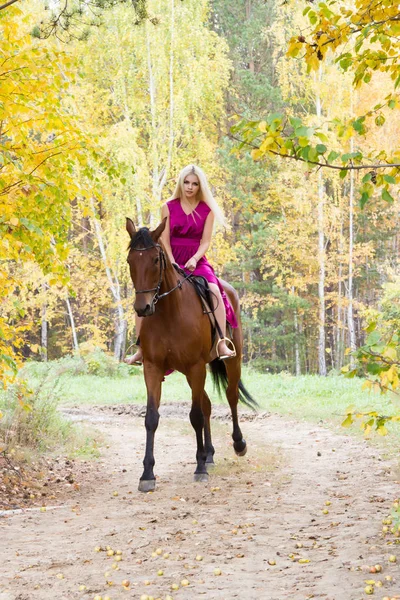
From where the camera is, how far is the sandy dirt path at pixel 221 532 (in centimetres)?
370

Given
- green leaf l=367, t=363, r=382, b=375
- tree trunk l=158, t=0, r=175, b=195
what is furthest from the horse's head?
tree trunk l=158, t=0, r=175, b=195

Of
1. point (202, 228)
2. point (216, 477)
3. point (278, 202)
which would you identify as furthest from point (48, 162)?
point (278, 202)

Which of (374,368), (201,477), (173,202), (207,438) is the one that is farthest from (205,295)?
(374,368)

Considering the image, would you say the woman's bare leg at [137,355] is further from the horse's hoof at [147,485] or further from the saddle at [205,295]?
the horse's hoof at [147,485]

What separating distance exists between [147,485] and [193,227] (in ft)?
8.40

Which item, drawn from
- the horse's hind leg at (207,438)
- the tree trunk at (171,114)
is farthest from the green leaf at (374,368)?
the tree trunk at (171,114)

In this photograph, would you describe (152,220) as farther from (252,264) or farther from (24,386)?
(24,386)

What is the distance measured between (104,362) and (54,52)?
16.3 m

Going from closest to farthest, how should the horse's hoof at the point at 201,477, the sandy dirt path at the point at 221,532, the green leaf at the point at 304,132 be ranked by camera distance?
the green leaf at the point at 304,132, the sandy dirt path at the point at 221,532, the horse's hoof at the point at 201,477

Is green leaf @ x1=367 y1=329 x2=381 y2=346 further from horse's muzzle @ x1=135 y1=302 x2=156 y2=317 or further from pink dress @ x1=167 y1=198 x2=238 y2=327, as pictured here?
pink dress @ x1=167 y1=198 x2=238 y2=327

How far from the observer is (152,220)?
74.9 ft

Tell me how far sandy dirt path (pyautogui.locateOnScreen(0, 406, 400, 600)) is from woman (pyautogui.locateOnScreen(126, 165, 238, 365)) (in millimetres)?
1475

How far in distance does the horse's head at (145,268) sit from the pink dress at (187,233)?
0.88 metres

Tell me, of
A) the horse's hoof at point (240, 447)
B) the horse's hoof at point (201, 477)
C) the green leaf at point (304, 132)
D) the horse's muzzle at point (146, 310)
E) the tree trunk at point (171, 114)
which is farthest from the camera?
the tree trunk at point (171, 114)
